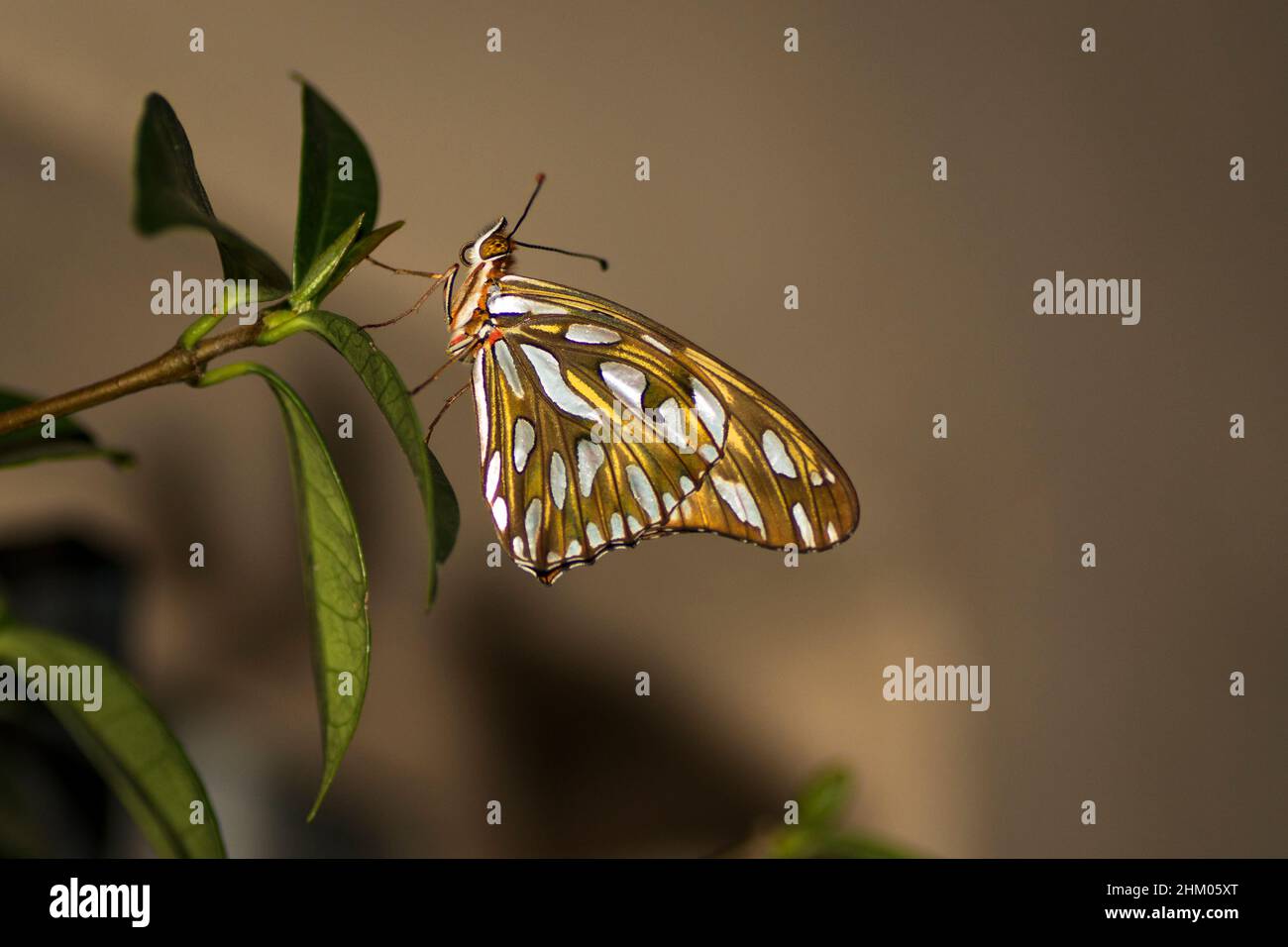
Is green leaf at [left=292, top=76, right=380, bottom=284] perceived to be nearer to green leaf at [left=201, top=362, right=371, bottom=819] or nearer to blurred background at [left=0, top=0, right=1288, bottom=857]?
green leaf at [left=201, top=362, right=371, bottom=819]

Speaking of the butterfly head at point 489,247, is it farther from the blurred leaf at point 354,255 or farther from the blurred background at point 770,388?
the blurred background at point 770,388

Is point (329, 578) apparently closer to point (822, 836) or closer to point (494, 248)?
point (494, 248)

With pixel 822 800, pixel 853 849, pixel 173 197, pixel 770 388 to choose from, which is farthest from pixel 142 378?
pixel 770 388

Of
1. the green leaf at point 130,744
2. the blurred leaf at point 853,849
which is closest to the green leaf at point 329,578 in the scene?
the green leaf at point 130,744

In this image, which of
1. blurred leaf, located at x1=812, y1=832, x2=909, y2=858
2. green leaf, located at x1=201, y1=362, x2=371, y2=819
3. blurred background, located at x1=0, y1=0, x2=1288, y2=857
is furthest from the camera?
blurred background, located at x1=0, y1=0, x2=1288, y2=857

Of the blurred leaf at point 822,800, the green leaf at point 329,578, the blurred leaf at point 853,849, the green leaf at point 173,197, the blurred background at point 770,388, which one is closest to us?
the green leaf at point 173,197

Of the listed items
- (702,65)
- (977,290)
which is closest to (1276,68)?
(977,290)

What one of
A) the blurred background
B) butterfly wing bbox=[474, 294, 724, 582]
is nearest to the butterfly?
butterfly wing bbox=[474, 294, 724, 582]
